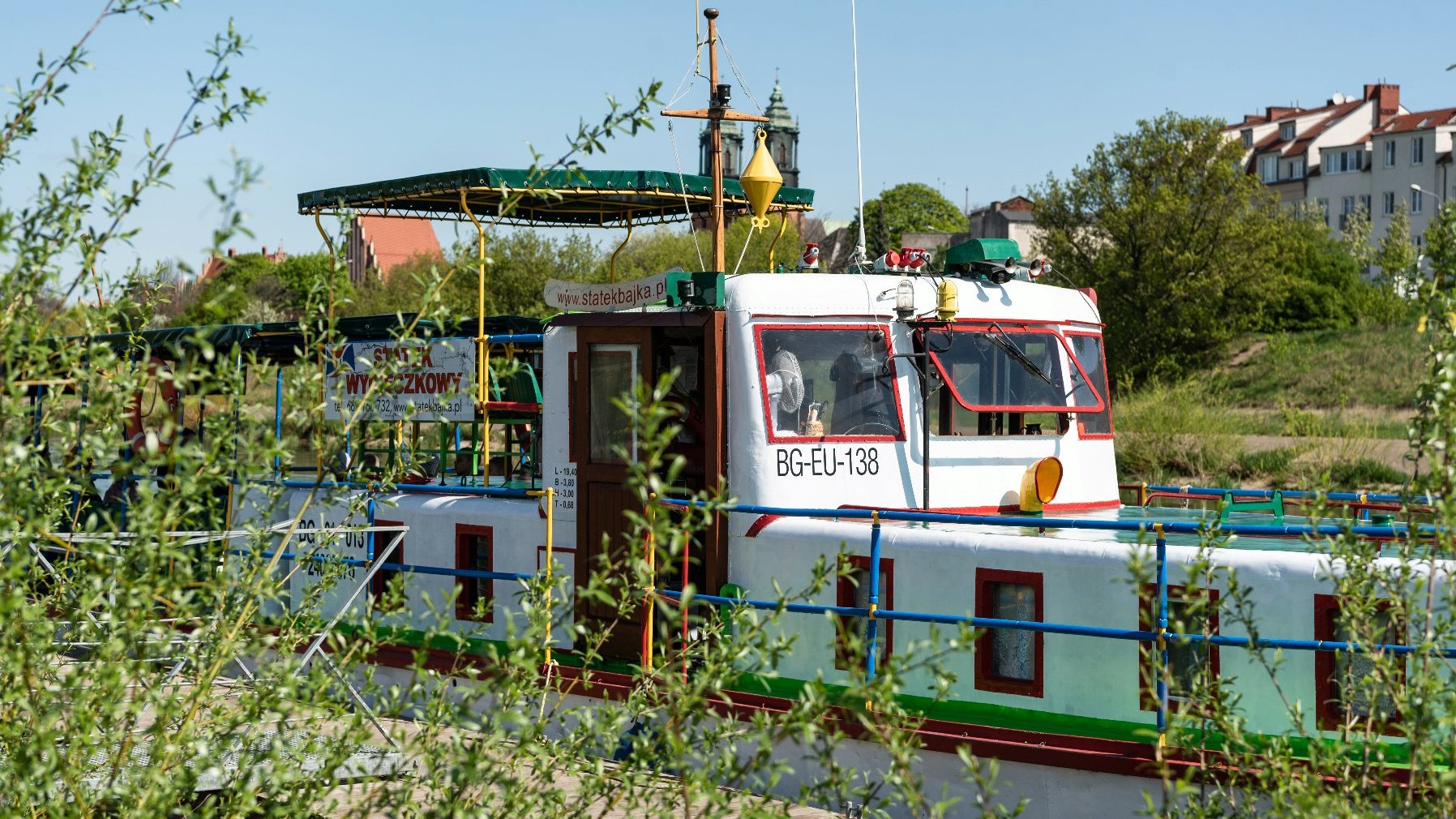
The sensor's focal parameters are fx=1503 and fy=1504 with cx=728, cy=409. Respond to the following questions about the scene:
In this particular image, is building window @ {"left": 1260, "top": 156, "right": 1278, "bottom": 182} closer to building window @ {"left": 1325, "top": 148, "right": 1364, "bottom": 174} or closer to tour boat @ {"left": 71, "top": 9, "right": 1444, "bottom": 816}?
building window @ {"left": 1325, "top": 148, "right": 1364, "bottom": 174}

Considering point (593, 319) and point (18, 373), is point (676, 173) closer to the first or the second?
point (593, 319)

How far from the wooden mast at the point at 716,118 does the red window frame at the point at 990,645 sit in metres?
3.16

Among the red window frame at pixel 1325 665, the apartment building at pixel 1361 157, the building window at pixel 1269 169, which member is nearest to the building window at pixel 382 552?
the red window frame at pixel 1325 665

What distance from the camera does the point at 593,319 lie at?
10.5 meters

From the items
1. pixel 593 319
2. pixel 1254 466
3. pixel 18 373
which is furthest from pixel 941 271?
pixel 1254 466

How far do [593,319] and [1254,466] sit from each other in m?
25.8

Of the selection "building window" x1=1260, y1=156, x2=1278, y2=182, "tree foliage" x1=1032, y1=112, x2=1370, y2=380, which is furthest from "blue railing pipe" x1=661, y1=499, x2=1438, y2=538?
"building window" x1=1260, y1=156, x2=1278, y2=182

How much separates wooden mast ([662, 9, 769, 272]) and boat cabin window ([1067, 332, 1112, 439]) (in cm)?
266

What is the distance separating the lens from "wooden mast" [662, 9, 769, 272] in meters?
11.5

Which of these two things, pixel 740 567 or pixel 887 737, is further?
pixel 740 567

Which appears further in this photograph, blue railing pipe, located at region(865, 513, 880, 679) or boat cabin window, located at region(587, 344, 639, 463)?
boat cabin window, located at region(587, 344, 639, 463)

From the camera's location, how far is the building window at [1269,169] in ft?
285

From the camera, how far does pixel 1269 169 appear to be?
87.4m

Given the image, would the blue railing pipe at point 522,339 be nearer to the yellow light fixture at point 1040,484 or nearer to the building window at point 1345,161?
the yellow light fixture at point 1040,484
